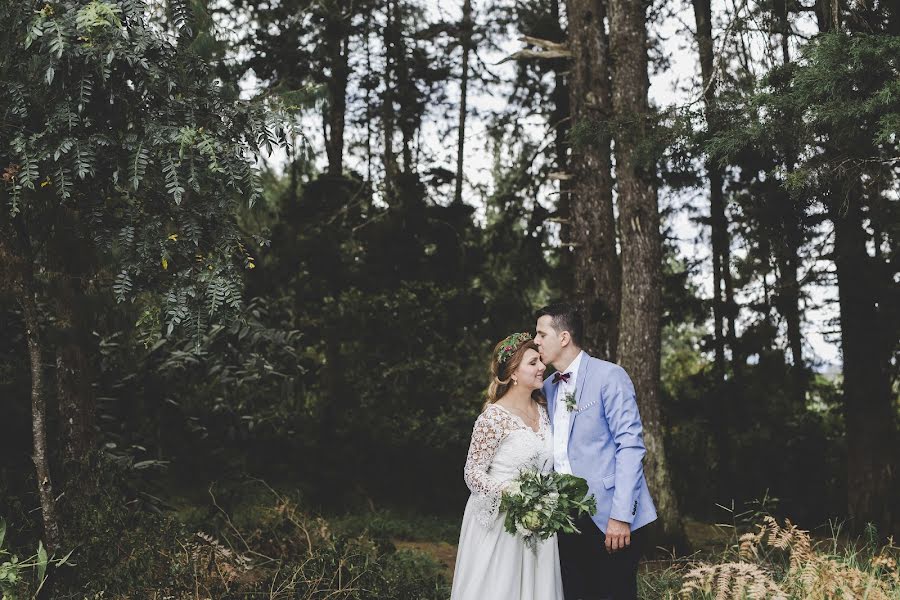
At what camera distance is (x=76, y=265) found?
654 cm

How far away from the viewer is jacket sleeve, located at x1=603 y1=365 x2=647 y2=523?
4.38m

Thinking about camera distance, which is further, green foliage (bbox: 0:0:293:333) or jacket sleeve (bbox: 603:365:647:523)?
green foliage (bbox: 0:0:293:333)

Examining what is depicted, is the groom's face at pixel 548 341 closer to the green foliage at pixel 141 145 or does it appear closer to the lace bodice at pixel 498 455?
the lace bodice at pixel 498 455

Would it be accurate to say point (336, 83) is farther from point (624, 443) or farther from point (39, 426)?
point (624, 443)

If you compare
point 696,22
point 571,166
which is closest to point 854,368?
point 571,166

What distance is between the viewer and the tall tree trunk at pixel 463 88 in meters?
15.1

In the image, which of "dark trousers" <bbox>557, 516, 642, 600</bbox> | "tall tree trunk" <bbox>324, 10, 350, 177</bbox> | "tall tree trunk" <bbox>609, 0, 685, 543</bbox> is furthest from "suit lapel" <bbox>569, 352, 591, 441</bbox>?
"tall tree trunk" <bbox>324, 10, 350, 177</bbox>

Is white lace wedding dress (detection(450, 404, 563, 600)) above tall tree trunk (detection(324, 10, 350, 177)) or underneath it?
underneath

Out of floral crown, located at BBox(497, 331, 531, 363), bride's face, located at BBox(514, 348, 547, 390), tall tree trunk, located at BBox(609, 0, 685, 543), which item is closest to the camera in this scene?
bride's face, located at BBox(514, 348, 547, 390)

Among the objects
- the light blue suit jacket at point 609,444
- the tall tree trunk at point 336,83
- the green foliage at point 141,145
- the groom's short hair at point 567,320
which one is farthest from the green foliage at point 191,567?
the tall tree trunk at point 336,83

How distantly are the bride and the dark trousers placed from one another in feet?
0.24

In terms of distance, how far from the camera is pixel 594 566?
4758 mm

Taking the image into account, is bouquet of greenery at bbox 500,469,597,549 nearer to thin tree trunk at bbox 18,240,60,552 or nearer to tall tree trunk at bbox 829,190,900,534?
thin tree trunk at bbox 18,240,60,552

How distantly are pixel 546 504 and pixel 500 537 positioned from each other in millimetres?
574
